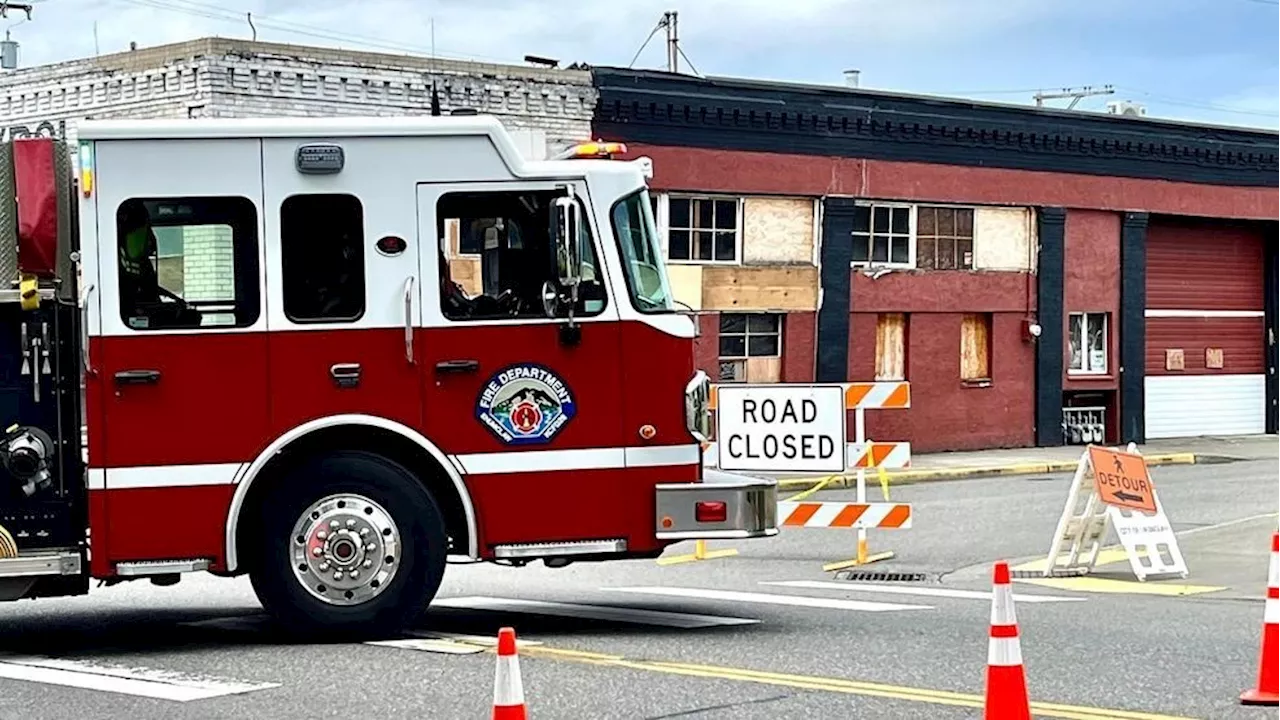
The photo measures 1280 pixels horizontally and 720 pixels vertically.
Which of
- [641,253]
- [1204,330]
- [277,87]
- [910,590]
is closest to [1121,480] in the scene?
[910,590]

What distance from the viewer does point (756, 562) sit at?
699 inches

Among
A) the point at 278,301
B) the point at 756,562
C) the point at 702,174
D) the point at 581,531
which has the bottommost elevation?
the point at 756,562

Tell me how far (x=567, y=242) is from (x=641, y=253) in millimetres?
539

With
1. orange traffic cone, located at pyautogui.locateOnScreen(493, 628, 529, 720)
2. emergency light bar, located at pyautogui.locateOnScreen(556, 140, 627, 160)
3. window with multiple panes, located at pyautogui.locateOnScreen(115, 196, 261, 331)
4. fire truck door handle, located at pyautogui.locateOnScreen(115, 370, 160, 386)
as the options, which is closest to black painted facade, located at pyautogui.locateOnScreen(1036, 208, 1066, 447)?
emergency light bar, located at pyautogui.locateOnScreen(556, 140, 627, 160)

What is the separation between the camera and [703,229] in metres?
30.4

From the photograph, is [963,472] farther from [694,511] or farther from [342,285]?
[342,285]

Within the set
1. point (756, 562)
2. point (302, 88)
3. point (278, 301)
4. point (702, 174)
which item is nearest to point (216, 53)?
point (302, 88)

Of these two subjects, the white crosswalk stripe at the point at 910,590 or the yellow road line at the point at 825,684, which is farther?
the white crosswalk stripe at the point at 910,590

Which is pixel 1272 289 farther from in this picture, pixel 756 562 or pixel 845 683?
pixel 845 683

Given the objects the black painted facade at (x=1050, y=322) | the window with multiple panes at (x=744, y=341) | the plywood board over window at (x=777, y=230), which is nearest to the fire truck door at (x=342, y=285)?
the window with multiple panes at (x=744, y=341)

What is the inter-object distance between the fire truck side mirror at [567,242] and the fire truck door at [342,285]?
0.78 m

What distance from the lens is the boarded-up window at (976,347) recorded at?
3400 centimetres

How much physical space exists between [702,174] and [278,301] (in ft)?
65.8

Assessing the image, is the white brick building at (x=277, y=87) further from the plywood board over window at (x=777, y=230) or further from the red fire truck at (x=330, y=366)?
the red fire truck at (x=330, y=366)
